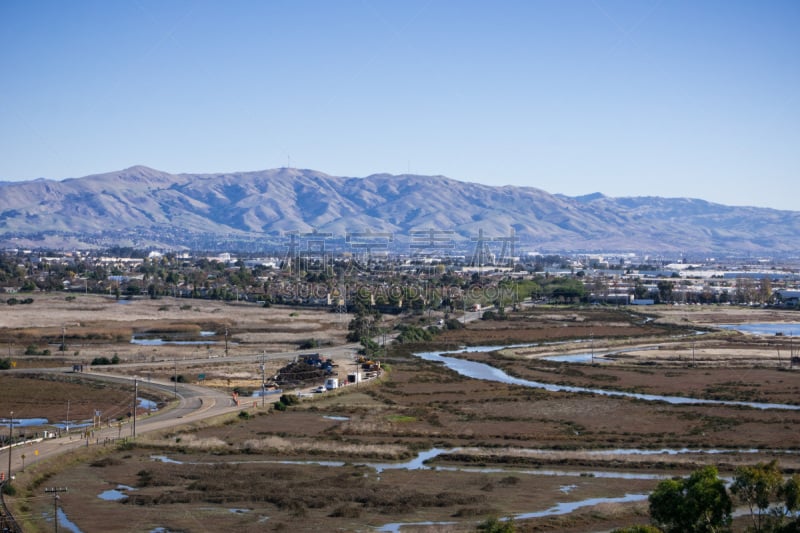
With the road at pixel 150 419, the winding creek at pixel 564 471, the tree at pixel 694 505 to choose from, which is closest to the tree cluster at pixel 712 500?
the tree at pixel 694 505

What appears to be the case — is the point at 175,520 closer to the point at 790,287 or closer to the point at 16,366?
the point at 16,366

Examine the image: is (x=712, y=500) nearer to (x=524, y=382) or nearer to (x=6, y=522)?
(x=6, y=522)

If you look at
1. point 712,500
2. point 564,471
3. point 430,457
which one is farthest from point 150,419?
point 712,500

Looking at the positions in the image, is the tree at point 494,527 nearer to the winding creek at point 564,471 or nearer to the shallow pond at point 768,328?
the winding creek at point 564,471

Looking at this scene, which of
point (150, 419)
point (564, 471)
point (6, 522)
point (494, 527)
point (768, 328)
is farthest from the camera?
point (768, 328)

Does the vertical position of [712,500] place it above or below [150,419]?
above

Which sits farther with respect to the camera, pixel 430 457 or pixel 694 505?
pixel 430 457

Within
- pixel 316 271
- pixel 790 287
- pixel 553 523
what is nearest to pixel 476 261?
pixel 316 271
